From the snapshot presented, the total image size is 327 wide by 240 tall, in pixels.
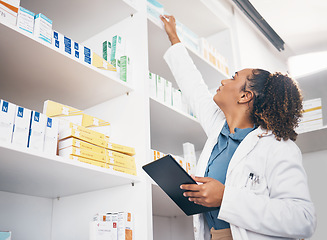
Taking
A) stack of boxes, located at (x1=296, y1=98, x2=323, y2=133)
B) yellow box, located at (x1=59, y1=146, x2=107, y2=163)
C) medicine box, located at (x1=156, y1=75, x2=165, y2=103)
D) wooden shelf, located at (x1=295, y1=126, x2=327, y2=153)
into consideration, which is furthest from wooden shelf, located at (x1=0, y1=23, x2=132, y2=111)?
stack of boxes, located at (x1=296, y1=98, x2=323, y2=133)

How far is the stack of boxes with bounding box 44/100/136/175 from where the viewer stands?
4.38 ft

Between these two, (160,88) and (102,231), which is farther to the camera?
(160,88)

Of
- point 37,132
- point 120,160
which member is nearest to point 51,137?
point 37,132

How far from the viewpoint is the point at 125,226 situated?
58.8 inches

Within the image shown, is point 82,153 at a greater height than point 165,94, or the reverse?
point 165,94

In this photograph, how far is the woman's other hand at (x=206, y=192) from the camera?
3.93 feet

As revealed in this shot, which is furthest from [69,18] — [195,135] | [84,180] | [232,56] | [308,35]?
[308,35]

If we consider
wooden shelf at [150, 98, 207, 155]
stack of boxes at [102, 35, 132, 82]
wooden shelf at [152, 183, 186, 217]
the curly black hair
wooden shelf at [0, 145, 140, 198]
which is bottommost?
wooden shelf at [152, 183, 186, 217]

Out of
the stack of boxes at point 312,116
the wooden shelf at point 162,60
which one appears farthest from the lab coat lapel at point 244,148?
the stack of boxes at point 312,116

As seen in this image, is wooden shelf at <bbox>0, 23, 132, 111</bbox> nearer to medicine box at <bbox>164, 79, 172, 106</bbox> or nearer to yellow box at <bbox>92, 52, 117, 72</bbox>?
yellow box at <bbox>92, 52, 117, 72</bbox>

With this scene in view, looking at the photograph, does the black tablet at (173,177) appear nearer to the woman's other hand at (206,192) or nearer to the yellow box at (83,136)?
the woman's other hand at (206,192)

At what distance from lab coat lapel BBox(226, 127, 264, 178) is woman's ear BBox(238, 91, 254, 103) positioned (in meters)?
0.20

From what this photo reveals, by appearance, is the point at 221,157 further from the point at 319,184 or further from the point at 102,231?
the point at 319,184

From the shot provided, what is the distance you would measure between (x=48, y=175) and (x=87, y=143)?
8.0 inches
